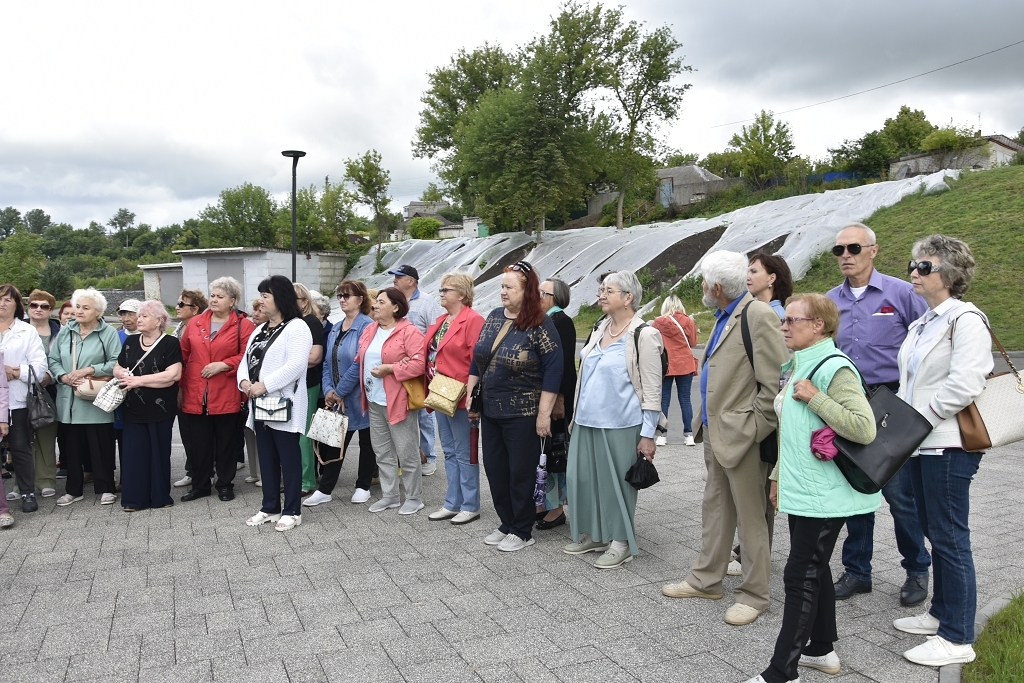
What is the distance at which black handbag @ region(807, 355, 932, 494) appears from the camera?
3.00 metres

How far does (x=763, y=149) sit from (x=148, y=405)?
141ft

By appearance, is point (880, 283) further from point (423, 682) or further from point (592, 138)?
point (592, 138)

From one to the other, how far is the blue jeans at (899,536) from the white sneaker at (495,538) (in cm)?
221

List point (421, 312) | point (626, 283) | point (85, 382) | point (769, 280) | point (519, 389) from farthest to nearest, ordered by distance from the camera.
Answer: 1. point (421, 312)
2. point (85, 382)
3. point (519, 389)
4. point (626, 283)
5. point (769, 280)

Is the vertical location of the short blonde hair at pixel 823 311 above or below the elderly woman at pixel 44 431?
above

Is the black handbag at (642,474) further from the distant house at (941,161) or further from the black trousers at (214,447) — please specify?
the distant house at (941,161)

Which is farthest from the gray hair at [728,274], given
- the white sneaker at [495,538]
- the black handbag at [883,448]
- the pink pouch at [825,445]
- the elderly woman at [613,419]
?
the white sneaker at [495,538]

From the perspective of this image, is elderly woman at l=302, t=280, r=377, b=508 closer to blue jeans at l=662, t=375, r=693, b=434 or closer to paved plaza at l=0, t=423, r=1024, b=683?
paved plaza at l=0, t=423, r=1024, b=683

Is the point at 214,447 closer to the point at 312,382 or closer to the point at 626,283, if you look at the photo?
the point at 312,382

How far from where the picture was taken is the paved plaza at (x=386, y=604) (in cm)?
341

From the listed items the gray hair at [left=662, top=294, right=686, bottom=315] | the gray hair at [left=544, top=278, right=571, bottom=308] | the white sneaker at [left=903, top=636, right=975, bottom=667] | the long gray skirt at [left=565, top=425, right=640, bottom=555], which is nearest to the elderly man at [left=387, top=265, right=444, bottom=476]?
the gray hair at [left=544, top=278, right=571, bottom=308]

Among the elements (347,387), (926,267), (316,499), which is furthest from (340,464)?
(926,267)

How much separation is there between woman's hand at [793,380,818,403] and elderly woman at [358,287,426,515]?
3.37 m

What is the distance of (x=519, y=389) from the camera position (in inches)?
198
